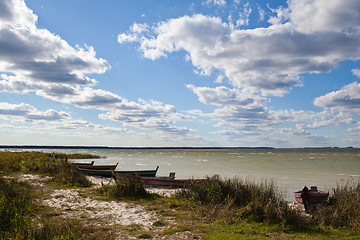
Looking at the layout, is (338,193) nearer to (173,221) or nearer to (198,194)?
(198,194)

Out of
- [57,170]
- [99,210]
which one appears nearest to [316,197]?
[99,210]

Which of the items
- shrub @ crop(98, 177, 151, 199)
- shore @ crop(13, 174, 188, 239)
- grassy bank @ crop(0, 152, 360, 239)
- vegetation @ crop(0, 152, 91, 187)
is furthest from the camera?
vegetation @ crop(0, 152, 91, 187)

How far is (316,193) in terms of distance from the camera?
1000 cm

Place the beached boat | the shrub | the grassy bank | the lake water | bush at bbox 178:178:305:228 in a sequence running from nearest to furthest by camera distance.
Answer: the grassy bank → bush at bbox 178:178:305:228 → the shrub → the beached boat → the lake water

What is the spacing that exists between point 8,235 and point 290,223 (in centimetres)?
774

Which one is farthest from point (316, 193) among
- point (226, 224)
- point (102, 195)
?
point (102, 195)

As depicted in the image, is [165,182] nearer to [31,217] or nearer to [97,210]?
[97,210]

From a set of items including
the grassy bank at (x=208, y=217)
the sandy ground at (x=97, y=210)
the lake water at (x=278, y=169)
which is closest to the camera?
the grassy bank at (x=208, y=217)

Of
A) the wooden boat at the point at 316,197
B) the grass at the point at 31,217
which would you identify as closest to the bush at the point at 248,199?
the wooden boat at the point at 316,197

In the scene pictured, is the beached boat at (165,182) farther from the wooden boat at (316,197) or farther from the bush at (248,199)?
the wooden boat at (316,197)

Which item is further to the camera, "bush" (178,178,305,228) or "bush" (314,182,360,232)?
"bush" (178,178,305,228)

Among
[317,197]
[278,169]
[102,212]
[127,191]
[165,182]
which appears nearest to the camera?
[102,212]

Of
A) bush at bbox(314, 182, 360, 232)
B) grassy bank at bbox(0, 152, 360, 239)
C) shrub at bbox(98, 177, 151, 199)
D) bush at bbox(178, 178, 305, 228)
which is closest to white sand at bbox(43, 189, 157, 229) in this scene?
grassy bank at bbox(0, 152, 360, 239)

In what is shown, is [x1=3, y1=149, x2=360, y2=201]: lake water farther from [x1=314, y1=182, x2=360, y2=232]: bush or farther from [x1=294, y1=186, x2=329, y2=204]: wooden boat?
[x1=314, y1=182, x2=360, y2=232]: bush
